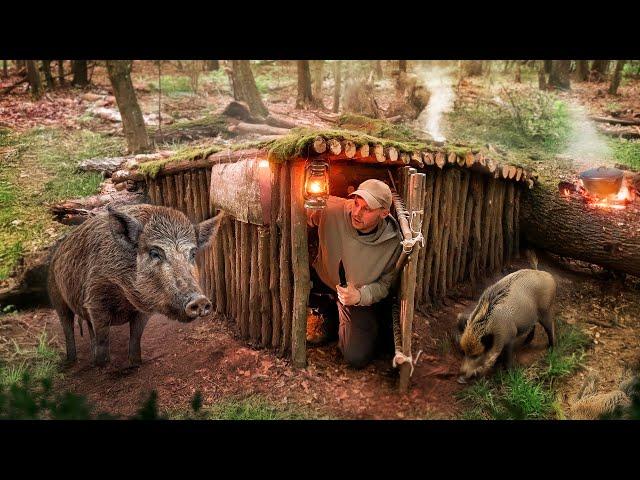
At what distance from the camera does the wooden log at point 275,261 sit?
3799mm

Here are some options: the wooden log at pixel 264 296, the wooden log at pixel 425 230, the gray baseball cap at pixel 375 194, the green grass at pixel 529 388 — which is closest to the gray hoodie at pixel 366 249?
the gray baseball cap at pixel 375 194

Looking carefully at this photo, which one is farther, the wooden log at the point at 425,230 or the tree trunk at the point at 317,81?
the tree trunk at the point at 317,81

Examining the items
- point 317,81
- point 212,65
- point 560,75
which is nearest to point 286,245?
point 317,81

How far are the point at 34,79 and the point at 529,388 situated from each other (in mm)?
4212

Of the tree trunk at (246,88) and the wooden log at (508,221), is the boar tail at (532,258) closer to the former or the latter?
the wooden log at (508,221)

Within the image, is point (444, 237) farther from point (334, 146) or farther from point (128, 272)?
point (128, 272)

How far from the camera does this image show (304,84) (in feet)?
15.6

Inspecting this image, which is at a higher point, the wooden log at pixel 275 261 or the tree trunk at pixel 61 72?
the tree trunk at pixel 61 72

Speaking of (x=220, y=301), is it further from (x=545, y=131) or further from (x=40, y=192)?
(x=545, y=131)

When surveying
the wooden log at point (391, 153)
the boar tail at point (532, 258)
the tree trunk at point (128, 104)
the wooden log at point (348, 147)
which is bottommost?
the boar tail at point (532, 258)

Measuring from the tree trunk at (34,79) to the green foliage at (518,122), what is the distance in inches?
190

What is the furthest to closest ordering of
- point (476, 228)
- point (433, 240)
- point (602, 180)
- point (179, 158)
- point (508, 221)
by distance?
point (508, 221) → point (476, 228) → point (433, 240) → point (179, 158) → point (602, 180)

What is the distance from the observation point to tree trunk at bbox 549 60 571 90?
14.5 feet
